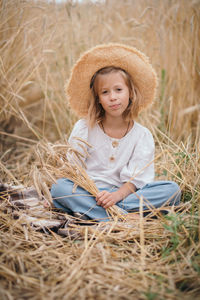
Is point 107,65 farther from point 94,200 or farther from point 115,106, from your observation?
point 94,200

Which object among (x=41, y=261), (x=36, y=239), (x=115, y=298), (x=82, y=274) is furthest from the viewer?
(x=36, y=239)

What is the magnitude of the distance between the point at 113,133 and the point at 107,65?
423 mm

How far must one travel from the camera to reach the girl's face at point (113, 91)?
1.66m

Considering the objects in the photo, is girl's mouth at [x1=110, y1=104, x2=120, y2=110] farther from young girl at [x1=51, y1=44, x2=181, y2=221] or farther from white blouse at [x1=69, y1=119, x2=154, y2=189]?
white blouse at [x1=69, y1=119, x2=154, y2=189]

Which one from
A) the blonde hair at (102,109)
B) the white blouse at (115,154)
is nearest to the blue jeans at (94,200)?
the white blouse at (115,154)

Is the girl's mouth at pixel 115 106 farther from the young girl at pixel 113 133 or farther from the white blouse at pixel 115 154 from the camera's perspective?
the white blouse at pixel 115 154

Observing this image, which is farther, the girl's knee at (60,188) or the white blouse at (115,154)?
the white blouse at (115,154)

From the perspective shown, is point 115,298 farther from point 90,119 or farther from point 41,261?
point 90,119

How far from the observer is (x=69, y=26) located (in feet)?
8.80

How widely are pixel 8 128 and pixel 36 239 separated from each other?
168cm

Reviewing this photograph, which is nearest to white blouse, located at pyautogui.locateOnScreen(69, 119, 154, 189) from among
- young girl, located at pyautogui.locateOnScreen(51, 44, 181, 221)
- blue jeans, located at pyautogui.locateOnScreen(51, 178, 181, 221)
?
young girl, located at pyautogui.locateOnScreen(51, 44, 181, 221)

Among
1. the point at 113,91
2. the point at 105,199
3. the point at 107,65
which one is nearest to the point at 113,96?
the point at 113,91

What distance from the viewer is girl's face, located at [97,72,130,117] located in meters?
1.66

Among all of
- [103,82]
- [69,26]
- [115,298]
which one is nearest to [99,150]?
[103,82]
